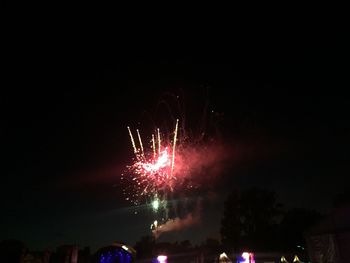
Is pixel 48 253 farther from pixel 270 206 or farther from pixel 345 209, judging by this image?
pixel 270 206

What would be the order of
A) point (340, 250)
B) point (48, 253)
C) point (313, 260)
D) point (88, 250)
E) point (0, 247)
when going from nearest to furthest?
point (0, 247) < point (48, 253) < point (340, 250) < point (313, 260) < point (88, 250)

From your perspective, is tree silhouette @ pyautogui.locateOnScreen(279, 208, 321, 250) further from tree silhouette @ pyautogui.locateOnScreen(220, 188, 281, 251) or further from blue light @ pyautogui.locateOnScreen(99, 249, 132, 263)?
blue light @ pyautogui.locateOnScreen(99, 249, 132, 263)

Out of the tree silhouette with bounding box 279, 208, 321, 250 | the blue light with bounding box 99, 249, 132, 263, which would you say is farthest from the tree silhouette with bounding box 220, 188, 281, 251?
the blue light with bounding box 99, 249, 132, 263

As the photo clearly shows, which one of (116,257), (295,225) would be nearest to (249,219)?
(295,225)

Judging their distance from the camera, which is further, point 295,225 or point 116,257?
point 295,225

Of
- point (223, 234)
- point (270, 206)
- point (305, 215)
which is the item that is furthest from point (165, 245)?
point (305, 215)

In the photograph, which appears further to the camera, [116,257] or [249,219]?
[249,219]

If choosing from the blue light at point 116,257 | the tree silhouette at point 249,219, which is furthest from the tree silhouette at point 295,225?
the blue light at point 116,257

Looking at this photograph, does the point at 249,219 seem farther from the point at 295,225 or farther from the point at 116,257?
the point at 116,257

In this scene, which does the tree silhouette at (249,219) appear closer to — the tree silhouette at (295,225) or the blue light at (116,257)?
the tree silhouette at (295,225)

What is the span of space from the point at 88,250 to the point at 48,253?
16.9 m

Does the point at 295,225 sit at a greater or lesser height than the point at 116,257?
greater

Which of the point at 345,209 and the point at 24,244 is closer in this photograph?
the point at 24,244

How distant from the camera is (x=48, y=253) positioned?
64.7ft
